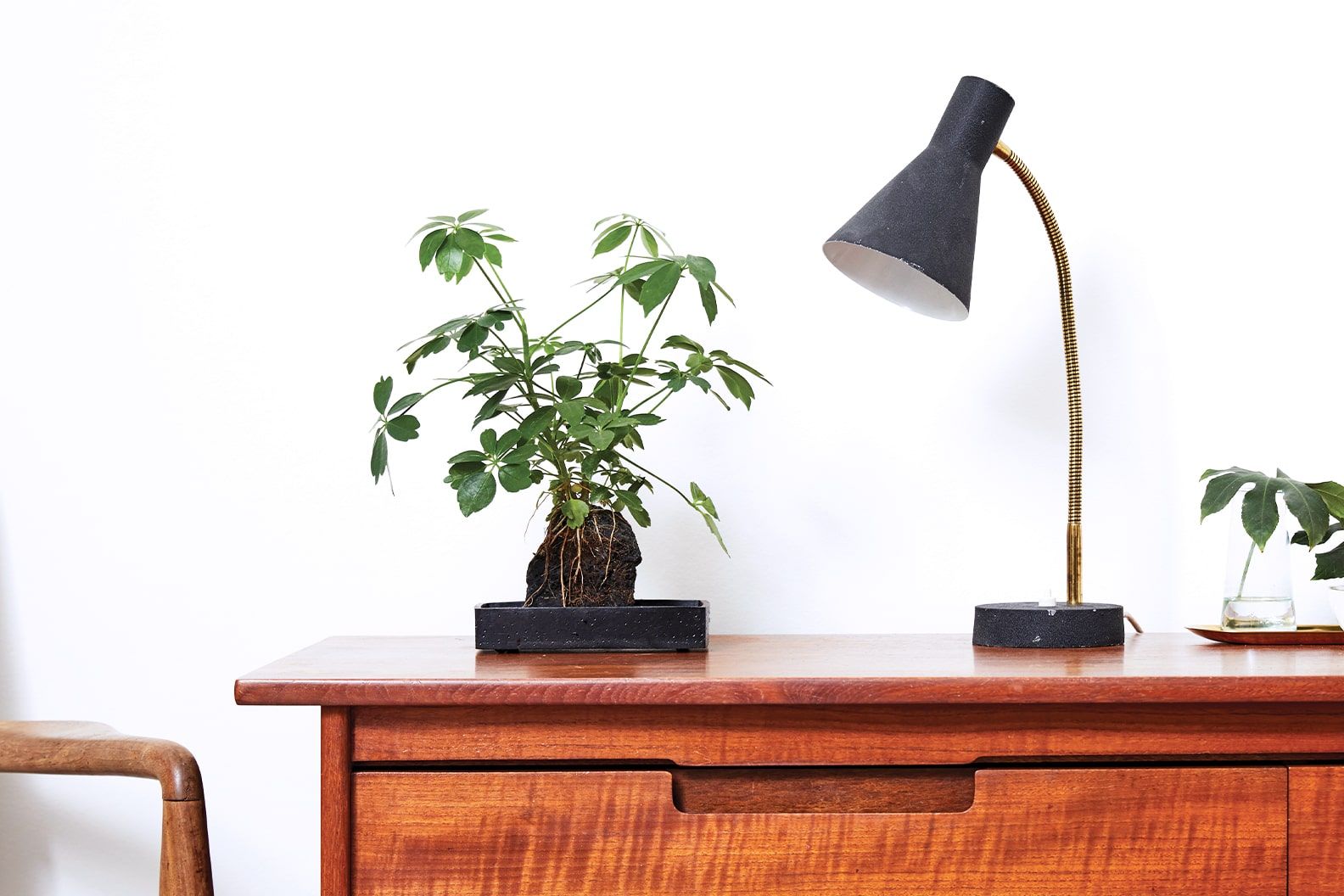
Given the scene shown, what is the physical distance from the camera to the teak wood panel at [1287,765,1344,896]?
0.80 meters

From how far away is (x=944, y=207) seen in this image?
3.14 feet

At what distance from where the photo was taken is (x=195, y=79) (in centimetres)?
131

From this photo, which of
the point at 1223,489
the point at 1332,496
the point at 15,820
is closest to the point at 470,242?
the point at 1223,489

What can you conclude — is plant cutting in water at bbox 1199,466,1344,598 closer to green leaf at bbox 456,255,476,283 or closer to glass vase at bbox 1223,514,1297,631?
glass vase at bbox 1223,514,1297,631

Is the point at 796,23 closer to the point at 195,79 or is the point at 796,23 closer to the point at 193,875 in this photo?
the point at 195,79

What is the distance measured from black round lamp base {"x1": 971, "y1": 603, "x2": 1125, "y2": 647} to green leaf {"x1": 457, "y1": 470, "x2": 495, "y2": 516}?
1.52 ft

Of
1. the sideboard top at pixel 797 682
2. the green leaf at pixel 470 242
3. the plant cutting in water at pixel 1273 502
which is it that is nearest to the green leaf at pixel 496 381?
the green leaf at pixel 470 242

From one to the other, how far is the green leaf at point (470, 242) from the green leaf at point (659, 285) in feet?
0.47

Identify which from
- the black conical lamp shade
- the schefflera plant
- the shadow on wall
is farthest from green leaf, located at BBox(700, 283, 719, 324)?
the shadow on wall

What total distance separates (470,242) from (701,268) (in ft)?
0.64

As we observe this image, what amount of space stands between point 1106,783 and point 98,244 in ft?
3.98

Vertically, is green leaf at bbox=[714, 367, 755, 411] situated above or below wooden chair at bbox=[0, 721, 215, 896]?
above

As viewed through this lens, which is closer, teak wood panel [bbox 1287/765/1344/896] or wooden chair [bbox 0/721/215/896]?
teak wood panel [bbox 1287/765/1344/896]

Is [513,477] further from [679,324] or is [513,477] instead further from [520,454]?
[679,324]
